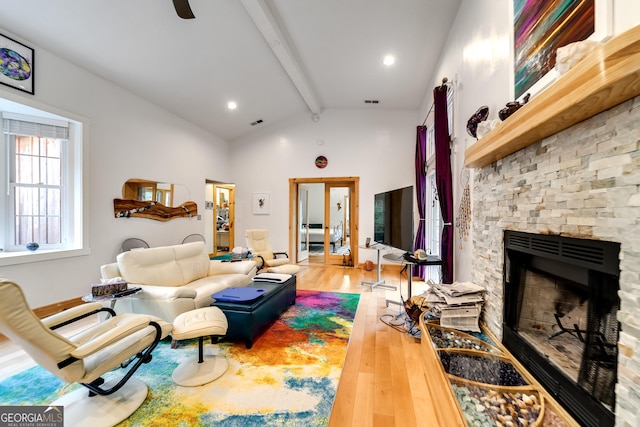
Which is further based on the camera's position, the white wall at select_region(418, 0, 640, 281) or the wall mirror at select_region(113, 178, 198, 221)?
the wall mirror at select_region(113, 178, 198, 221)

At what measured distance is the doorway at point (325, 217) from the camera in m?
6.23

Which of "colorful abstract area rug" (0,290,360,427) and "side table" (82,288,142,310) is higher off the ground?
"side table" (82,288,142,310)

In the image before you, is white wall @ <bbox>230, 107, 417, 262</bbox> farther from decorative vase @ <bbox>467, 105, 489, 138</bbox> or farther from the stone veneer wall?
the stone veneer wall

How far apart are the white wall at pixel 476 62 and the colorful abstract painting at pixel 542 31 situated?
0.11 meters

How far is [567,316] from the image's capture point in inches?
56.4

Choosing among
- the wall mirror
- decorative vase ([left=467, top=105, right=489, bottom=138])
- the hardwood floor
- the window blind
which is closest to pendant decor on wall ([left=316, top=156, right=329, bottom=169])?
the wall mirror

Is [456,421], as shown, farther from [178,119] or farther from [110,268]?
[178,119]

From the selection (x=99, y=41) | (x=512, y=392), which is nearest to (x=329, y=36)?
(x=99, y=41)

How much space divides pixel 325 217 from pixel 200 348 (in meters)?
4.73

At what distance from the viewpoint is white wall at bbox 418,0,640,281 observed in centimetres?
189

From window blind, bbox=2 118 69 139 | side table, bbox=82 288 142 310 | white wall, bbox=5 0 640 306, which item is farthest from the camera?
window blind, bbox=2 118 69 139

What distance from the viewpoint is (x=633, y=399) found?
88 cm

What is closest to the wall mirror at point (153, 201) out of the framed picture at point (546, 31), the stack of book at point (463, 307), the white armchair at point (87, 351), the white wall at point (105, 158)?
the white wall at point (105, 158)

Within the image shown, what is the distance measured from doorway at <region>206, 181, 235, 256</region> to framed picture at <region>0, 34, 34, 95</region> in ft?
12.9
